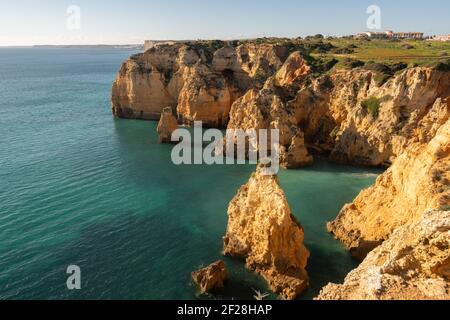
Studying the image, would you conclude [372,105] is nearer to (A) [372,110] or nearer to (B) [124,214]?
(A) [372,110]

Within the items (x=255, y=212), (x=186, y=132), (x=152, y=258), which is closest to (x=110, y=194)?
(x=152, y=258)

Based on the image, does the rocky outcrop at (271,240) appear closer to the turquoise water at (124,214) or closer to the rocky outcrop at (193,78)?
the turquoise water at (124,214)

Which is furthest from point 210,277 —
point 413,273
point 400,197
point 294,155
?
point 294,155

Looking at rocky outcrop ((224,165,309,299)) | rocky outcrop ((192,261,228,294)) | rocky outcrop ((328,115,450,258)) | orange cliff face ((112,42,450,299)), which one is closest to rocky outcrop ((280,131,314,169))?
orange cliff face ((112,42,450,299))

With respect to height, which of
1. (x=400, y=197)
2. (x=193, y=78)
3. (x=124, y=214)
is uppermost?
(x=193, y=78)

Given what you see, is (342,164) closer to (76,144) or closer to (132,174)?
(132,174)

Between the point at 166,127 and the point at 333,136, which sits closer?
the point at 333,136

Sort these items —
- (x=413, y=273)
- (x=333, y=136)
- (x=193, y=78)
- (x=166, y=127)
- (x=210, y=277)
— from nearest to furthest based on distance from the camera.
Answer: (x=413, y=273)
(x=210, y=277)
(x=333, y=136)
(x=166, y=127)
(x=193, y=78)
